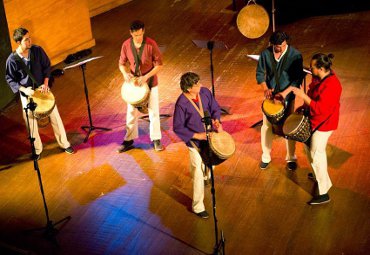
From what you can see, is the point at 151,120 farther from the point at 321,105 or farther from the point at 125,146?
the point at 321,105

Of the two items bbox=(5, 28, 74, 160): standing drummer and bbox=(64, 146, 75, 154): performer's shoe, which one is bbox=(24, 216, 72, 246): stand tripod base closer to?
bbox=(5, 28, 74, 160): standing drummer

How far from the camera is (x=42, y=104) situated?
335 inches

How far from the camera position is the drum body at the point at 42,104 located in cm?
848

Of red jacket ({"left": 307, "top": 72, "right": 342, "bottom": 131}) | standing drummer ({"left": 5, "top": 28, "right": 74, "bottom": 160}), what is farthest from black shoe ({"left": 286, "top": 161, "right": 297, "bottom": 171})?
standing drummer ({"left": 5, "top": 28, "right": 74, "bottom": 160})

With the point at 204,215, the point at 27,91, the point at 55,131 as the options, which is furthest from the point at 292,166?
the point at 27,91

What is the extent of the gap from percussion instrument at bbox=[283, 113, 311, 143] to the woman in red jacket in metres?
0.06

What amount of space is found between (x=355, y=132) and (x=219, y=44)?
2261 millimetres

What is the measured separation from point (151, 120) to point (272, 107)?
2.05 metres

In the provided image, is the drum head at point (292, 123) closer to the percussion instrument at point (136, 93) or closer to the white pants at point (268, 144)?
the white pants at point (268, 144)

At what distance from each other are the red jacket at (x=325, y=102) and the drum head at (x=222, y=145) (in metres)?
0.97

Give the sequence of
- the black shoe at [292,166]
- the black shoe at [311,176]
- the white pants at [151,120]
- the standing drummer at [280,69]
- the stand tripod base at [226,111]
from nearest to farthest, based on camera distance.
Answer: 1. the standing drummer at [280,69]
2. the black shoe at [311,176]
3. the black shoe at [292,166]
4. the white pants at [151,120]
5. the stand tripod base at [226,111]

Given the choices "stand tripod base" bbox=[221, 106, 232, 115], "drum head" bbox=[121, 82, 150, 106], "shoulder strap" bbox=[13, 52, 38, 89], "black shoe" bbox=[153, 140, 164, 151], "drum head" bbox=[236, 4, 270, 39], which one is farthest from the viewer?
"stand tripod base" bbox=[221, 106, 232, 115]

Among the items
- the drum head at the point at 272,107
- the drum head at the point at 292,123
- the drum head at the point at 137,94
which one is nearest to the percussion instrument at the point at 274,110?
the drum head at the point at 272,107

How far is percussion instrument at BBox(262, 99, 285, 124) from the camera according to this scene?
7.62 meters
